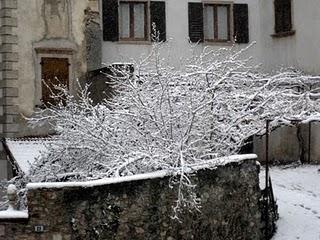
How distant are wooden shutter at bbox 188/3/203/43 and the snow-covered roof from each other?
668 centimetres

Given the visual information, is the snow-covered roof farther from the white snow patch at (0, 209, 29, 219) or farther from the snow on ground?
the snow on ground

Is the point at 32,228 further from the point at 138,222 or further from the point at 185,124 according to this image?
the point at 185,124

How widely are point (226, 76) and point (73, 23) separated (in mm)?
7798

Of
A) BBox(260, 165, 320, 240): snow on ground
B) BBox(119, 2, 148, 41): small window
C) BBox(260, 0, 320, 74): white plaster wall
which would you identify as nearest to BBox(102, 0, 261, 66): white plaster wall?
BBox(119, 2, 148, 41): small window

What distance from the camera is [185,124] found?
49.2 feet

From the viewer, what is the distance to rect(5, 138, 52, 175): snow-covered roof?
1823 cm

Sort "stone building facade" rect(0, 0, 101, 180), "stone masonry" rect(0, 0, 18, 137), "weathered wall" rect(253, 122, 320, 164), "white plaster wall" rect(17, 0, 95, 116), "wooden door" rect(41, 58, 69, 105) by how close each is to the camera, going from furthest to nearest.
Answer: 1. "weathered wall" rect(253, 122, 320, 164)
2. "wooden door" rect(41, 58, 69, 105)
3. "white plaster wall" rect(17, 0, 95, 116)
4. "stone building facade" rect(0, 0, 101, 180)
5. "stone masonry" rect(0, 0, 18, 137)

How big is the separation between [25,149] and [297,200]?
793 cm

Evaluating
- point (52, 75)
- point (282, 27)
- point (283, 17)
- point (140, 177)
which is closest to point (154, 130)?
point (140, 177)

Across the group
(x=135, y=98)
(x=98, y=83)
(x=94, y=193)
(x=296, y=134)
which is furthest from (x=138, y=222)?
(x=296, y=134)

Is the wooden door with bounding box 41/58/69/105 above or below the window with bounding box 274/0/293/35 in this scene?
below

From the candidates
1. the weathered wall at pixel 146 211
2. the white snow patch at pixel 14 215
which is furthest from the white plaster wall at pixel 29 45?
the weathered wall at pixel 146 211

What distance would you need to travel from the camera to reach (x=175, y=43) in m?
24.0

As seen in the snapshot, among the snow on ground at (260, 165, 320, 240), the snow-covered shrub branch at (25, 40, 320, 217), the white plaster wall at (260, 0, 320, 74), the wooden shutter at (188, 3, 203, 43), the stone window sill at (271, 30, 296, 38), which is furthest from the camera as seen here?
the wooden shutter at (188, 3, 203, 43)
